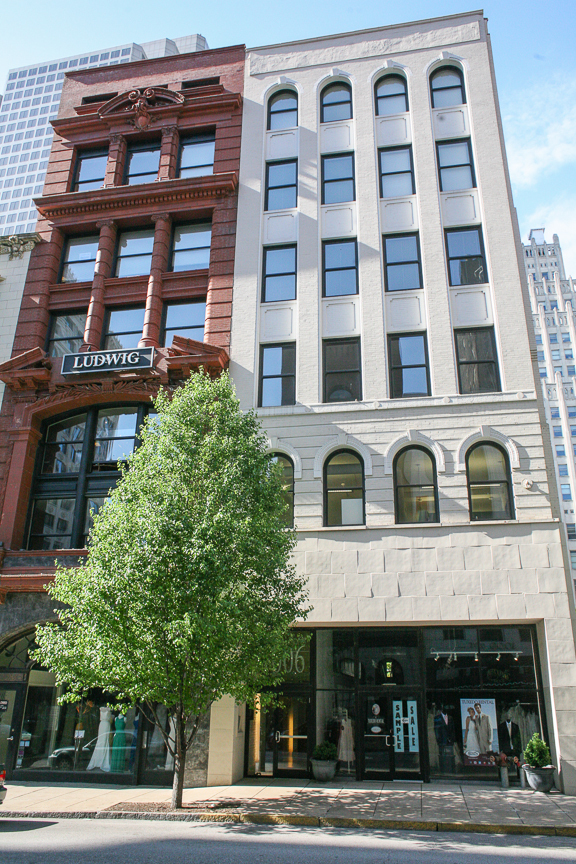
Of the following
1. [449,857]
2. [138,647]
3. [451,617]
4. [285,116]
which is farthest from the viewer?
[285,116]

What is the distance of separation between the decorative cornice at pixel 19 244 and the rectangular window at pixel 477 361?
16049mm

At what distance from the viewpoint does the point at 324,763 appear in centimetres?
1627

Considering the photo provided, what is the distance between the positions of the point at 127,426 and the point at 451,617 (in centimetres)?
1180

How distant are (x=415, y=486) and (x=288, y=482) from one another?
3.75 m

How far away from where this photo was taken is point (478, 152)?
2162 cm

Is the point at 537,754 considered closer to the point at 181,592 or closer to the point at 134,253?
the point at 181,592

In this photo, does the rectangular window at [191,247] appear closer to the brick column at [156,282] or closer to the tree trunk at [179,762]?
the brick column at [156,282]

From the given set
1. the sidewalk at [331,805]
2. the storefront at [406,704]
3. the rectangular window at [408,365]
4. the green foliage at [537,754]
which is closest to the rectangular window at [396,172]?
the rectangular window at [408,365]

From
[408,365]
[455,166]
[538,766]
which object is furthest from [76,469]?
[455,166]

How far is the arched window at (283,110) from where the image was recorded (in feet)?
79.7

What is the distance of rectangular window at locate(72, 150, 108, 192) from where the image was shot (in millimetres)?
25078

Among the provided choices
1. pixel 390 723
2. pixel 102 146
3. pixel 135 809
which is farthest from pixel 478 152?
pixel 135 809

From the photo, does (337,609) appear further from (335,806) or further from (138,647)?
(138,647)

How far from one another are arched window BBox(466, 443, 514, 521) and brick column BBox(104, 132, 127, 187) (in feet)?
55.6
